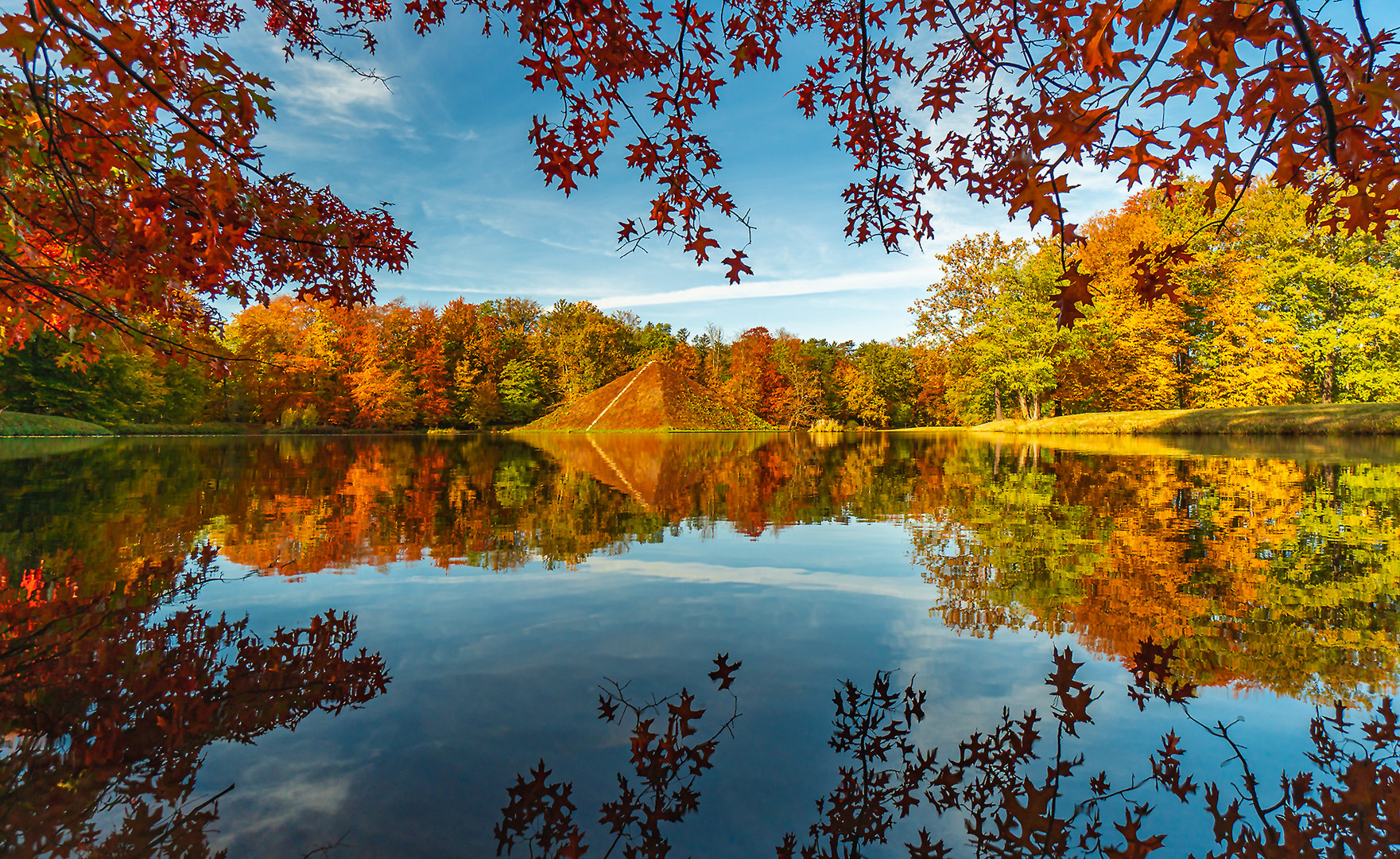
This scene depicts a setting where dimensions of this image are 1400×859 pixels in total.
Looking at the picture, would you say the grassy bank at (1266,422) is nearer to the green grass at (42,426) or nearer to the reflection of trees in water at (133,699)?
the reflection of trees in water at (133,699)

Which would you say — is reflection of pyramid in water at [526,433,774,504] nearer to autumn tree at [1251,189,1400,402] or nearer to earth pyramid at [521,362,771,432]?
earth pyramid at [521,362,771,432]

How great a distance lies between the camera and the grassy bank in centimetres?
1953

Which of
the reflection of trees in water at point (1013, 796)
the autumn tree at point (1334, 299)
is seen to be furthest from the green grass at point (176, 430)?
the autumn tree at point (1334, 299)

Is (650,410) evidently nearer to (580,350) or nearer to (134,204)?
(580,350)

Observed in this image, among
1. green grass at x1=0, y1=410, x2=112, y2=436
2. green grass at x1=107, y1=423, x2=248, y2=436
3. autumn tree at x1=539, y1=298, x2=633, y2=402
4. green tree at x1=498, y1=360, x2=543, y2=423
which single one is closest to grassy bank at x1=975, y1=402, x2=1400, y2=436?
autumn tree at x1=539, y1=298, x2=633, y2=402

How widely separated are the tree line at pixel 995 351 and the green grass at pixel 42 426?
1.88 m

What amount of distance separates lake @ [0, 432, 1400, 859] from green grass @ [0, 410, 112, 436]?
1052 inches

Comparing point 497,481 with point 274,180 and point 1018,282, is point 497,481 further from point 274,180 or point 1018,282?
point 1018,282

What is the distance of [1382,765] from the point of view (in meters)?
1.80

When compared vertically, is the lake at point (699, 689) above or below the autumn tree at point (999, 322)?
below

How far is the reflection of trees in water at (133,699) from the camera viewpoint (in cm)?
154

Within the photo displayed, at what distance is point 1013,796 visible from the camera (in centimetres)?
170

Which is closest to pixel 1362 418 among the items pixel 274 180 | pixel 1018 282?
pixel 1018 282

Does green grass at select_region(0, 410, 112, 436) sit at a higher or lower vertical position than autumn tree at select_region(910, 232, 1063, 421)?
lower
